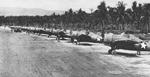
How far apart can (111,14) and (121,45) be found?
8760 centimetres

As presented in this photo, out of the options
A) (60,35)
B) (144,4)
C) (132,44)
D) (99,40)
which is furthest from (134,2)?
(132,44)

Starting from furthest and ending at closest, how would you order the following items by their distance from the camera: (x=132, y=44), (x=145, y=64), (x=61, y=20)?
(x=61, y=20) → (x=132, y=44) → (x=145, y=64)

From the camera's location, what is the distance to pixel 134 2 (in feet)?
352

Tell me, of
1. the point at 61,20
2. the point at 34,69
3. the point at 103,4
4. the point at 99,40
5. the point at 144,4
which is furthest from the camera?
the point at 61,20

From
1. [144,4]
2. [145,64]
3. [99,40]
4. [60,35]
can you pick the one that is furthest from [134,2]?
[145,64]

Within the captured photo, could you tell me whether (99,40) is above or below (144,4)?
below

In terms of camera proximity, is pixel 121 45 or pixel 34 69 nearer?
pixel 34 69

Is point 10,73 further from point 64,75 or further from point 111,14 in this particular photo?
point 111,14

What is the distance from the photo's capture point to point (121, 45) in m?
28.4

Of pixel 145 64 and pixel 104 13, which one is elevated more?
pixel 104 13

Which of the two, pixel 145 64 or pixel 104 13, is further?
pixel 104 13

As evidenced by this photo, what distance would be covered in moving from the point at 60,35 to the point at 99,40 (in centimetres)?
1140

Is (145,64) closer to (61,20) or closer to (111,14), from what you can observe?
(111,14)

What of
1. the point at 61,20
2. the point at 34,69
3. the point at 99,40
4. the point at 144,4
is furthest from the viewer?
the point at 61,20
